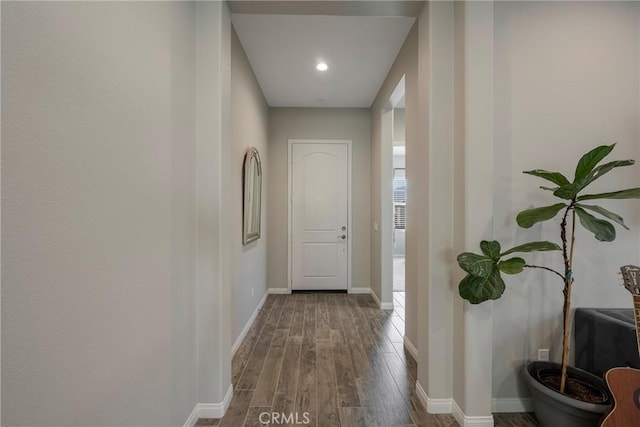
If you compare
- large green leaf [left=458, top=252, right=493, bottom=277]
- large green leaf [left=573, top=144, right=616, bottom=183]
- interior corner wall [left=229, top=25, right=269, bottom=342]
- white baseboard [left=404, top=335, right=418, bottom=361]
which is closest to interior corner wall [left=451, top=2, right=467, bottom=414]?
large green leaf [left=458, top=252, right=493, bottom=277]

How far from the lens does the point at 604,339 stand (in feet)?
5.87

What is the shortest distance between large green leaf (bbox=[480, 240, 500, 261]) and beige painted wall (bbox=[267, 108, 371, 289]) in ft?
10.1

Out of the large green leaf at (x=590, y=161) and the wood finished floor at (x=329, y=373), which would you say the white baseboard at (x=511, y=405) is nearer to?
the wood finished floor at (x=329, y=373)

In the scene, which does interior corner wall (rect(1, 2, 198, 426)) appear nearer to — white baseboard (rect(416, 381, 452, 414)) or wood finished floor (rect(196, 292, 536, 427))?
wood finished floor (rect(196, 292, 536, 427))

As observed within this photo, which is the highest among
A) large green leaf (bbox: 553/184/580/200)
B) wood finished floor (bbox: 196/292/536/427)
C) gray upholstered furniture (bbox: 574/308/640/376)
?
large green leaf (bbox: 553/184/580/200)

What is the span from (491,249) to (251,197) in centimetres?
238

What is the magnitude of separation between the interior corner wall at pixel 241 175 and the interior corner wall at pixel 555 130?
200 centimetres

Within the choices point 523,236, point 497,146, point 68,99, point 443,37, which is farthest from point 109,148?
point 523,236

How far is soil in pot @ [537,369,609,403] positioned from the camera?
5.40ft

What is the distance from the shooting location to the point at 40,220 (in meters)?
0.82

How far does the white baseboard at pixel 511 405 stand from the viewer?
1957mm

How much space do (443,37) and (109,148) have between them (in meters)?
1.97

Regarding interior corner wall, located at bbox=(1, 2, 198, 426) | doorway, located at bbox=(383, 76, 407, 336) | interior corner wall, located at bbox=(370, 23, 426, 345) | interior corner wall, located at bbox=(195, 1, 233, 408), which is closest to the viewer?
interior corner wall, located at bbox=(1, 2, 198, 426)

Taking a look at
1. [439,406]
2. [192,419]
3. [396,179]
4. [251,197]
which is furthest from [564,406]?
[396,179]
